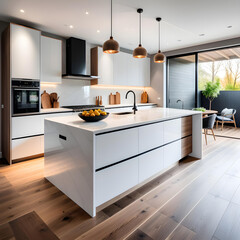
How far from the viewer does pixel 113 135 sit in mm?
1968

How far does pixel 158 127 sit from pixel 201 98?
602 centimetres

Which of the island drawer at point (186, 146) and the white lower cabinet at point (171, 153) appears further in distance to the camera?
the island drawer at point (186, 146)

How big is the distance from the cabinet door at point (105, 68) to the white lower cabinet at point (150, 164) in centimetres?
290

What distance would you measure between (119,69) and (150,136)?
11.1 feet

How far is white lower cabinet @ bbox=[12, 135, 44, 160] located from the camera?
3.30 m

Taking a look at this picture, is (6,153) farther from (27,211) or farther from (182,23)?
(182,23)

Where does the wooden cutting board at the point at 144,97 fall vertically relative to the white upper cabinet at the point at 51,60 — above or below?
below

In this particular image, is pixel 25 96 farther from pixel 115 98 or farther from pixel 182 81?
pixel 182 81

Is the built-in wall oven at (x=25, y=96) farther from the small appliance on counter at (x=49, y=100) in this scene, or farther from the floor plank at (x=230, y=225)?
the floor plank at (x=230, y=225)

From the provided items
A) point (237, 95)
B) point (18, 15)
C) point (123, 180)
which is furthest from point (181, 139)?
point (237, 95)

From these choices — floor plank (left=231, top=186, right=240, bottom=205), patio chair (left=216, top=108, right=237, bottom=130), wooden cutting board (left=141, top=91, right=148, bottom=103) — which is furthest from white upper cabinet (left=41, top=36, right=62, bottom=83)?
patio chair (left=216, top=108, right=237, bottom=130)

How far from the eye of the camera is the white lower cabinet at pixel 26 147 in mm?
3300

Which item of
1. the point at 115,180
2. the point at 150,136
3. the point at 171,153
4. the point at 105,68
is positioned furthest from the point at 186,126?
the point at 105,68

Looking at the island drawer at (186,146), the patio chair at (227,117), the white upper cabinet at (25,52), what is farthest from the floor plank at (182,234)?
the patio chair at (227,117)
